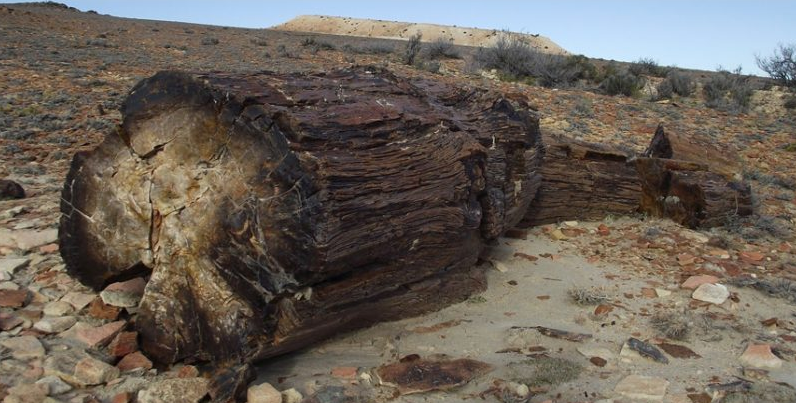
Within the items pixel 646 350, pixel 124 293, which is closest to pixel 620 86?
pixel 646 350

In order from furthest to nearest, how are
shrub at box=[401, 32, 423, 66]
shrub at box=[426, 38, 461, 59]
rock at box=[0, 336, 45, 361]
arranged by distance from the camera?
1. shrub at box=[426, 38, 461, 59]
2. shrub at box=[401, 32, 423, 66]
3. rock at box=[0, 336, 45, 361]

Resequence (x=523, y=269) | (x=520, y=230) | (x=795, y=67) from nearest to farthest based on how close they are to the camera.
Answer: (x=523, y=269) < (x=520, y=230) < (x=795, y=67)

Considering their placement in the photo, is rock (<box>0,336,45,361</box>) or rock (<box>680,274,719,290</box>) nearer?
rock (<box>0,336,45,361</box>)

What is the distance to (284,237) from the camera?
324 cm

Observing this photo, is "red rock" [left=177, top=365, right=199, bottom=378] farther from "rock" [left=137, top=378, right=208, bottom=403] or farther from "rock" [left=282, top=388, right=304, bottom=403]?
"rock" [left=282, top=388, right=304, bottom=403]

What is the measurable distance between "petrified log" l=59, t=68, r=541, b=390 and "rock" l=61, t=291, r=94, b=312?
0.31ft

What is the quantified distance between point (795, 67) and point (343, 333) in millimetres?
19166

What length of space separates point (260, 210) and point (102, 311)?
1.35 metres

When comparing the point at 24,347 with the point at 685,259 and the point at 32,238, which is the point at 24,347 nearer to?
the point at 32,238

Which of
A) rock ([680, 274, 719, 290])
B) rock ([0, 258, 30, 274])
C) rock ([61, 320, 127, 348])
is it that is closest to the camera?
rock ([61, 320, 127, 348])

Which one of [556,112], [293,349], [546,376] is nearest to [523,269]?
[546,376]

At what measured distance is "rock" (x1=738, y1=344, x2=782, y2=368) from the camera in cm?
359

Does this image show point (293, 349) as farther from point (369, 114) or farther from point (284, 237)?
point (369, 114)

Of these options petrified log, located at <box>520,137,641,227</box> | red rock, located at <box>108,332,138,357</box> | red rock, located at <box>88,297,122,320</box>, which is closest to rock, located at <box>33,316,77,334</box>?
red rock, located at <box>88,297,122,320</box>
